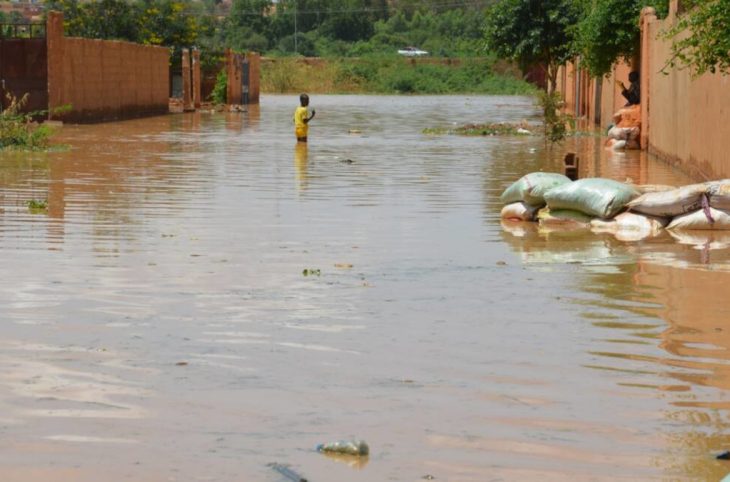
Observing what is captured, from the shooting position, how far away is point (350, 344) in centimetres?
718

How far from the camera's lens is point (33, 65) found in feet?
108

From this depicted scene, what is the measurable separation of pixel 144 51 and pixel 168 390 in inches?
Answer: 1473

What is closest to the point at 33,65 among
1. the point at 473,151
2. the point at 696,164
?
the point at 473,151

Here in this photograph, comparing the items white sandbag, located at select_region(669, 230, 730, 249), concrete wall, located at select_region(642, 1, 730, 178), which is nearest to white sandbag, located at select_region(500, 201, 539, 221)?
white sandbag, located at select_region(669, 230, 730, 249)

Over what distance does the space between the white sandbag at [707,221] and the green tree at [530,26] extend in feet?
84.0

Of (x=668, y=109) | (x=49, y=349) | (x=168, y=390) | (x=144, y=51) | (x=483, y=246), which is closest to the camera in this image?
(x=168, y=390)

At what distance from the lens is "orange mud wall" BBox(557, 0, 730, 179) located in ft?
53.0

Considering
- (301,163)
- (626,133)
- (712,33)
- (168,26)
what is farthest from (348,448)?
(168,26)

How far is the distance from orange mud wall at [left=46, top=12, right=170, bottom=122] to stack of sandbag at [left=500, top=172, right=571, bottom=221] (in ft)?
69.7

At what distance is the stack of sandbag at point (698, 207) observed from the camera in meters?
12.0

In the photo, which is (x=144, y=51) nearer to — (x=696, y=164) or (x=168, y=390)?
(x=696, y=164)

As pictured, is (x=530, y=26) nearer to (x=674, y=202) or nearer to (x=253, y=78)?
(x=253, y=78)

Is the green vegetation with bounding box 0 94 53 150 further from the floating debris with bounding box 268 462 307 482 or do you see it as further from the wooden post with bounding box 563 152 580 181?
the floating debris with bounding box 268 462 307 482

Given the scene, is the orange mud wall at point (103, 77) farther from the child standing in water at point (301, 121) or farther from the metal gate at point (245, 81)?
the child standing in water at point (301, 121)
